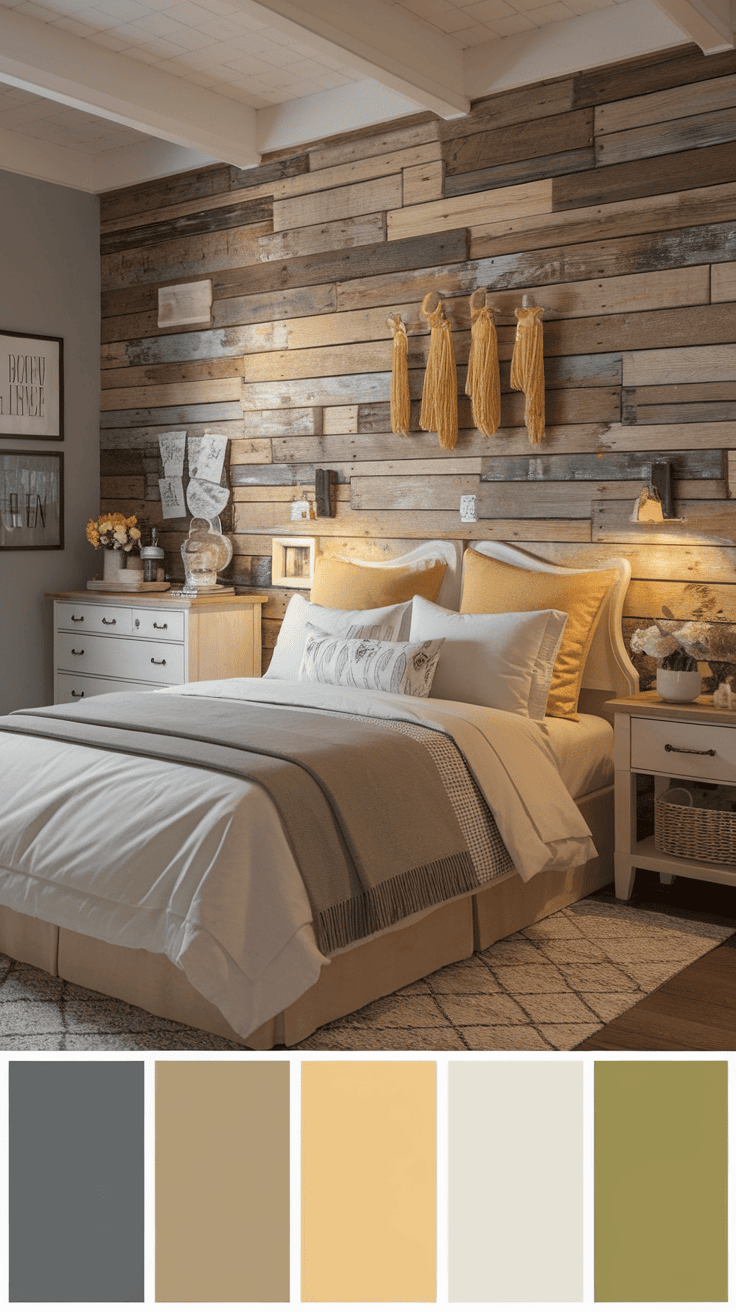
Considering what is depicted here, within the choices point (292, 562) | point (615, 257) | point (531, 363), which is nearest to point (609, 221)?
point (615, 257)

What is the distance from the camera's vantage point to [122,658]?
509cm

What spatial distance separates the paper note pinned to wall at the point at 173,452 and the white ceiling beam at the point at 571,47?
2.05m

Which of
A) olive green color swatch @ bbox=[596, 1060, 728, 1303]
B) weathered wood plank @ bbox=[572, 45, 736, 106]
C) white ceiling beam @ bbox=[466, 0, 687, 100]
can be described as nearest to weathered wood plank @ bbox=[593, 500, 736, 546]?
weathered wood plank @ bbox=[572, 45, 736, 106]

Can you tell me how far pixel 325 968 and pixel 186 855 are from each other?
17.2 inches

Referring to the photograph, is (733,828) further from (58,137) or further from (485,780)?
(58,137)

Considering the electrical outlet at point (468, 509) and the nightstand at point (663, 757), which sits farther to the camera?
the electrical outlet at point (468, 509)

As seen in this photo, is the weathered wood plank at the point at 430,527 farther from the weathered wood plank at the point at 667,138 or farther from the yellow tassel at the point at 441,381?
the weathered wood plank at the point at 667,138

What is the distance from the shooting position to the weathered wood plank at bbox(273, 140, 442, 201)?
446cm

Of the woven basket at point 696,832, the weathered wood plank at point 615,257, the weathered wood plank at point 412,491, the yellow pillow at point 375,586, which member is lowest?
the woven basket at point 696,832

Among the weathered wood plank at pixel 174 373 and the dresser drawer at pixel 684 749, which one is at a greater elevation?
the weathered wood plank at pixel 174 373

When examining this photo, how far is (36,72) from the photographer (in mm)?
4066

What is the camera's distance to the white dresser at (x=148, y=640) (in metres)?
4.87

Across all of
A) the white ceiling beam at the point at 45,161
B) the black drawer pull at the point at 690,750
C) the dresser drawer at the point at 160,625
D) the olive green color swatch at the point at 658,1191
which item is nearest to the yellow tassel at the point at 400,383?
the dresser drawer at the point at 160,625

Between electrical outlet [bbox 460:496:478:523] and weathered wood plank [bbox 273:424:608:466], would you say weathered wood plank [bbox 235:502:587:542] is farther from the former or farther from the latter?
weathered wood plank [bbox 273:424:608:466]
